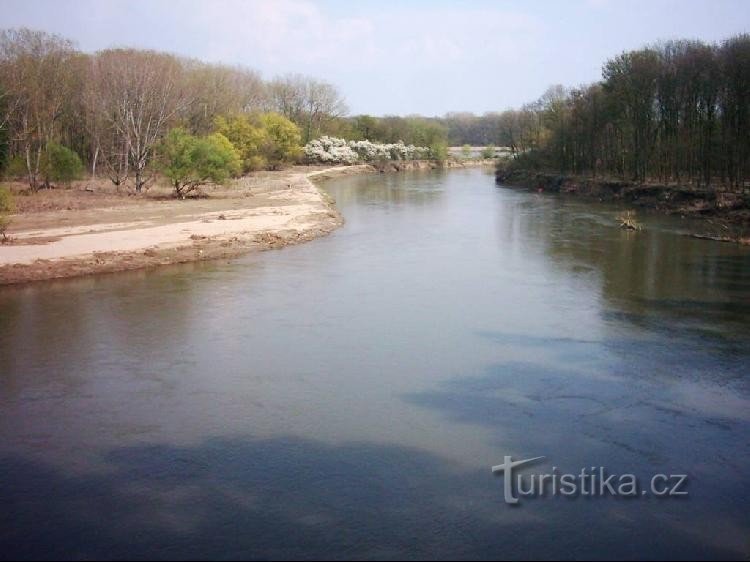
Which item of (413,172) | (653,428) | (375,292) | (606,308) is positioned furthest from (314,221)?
(413,172)

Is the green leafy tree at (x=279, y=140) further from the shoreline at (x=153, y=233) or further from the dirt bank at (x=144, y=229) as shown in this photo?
the shoreline at (x=153, y=233)

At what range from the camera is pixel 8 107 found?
37.6m

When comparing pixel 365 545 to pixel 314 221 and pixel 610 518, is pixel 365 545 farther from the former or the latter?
pixel 314 221

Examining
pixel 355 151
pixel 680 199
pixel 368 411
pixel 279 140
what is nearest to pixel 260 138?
pixel 279 140

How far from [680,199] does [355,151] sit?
60621 millimetres

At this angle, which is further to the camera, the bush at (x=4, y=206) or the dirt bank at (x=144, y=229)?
the bush at (x=4, y=206)

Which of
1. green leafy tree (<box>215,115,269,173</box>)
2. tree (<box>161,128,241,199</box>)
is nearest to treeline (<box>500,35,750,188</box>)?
green leafy tree (<box>215,115,269,173</box>)

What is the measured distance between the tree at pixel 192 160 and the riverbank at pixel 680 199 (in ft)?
78.6

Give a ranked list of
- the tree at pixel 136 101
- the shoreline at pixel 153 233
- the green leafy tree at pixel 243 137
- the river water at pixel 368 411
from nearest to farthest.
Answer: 1. the river water at pixel 368 411
2. the shoreline at pixel 153 233
3. the tree at pixel 136 101
4. the green leafy tree at pixel 243 137

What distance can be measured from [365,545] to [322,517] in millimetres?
722


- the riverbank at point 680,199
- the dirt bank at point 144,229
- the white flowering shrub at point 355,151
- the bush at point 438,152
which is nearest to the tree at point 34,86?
the dirt bank at point 144,229

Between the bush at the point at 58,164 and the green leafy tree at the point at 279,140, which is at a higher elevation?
the green leafy tree at the point at 279,140

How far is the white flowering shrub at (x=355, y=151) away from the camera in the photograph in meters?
84.9

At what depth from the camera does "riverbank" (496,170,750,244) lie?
Answer: 2838 cm
